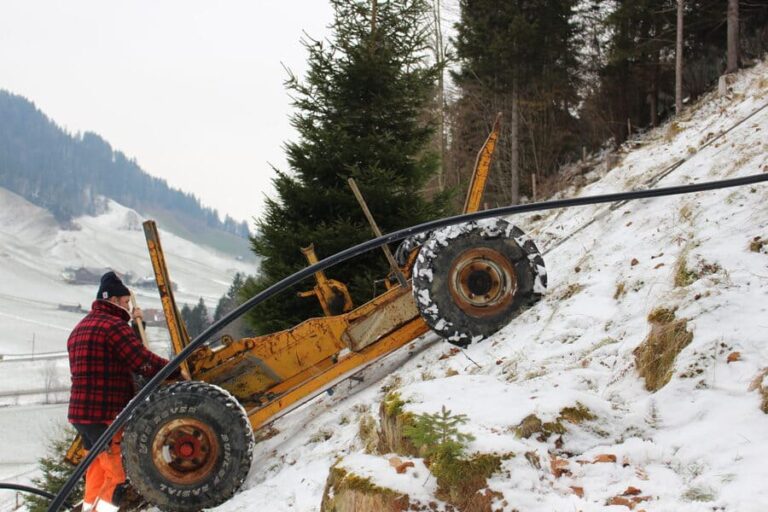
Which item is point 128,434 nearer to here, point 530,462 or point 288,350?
point 288,350

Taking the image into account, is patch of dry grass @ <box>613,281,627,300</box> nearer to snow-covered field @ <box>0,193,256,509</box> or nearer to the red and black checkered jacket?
the red and black checkered jacket

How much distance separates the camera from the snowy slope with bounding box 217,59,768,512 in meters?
2.87

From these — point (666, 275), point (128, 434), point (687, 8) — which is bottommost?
point (128, 434)

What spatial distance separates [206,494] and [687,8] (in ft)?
80.6

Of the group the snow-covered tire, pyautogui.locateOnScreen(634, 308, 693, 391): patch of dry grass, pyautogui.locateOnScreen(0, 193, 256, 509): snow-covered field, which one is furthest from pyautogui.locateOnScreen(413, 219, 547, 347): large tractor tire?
pyautogui.locateOnScreen(0, 193, 256, 509): snow-covered field

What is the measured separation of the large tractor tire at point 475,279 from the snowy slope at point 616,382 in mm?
199

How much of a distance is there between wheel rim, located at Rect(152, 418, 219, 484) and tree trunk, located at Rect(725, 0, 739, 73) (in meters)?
20.5

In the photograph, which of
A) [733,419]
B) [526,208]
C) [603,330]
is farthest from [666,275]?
[526,208]

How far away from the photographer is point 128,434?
16.4 ft

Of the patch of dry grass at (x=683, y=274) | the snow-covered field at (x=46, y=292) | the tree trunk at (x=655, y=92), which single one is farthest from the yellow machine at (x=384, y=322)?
the snow-covered field at (x=46, y=292)

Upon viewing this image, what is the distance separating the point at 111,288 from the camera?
5445 mm

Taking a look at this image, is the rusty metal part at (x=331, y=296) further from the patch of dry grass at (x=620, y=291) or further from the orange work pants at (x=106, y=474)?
the patch of dry grass at (x=620, y=291)

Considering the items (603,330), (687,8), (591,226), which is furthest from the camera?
(687,8)

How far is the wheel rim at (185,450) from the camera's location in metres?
5.05
